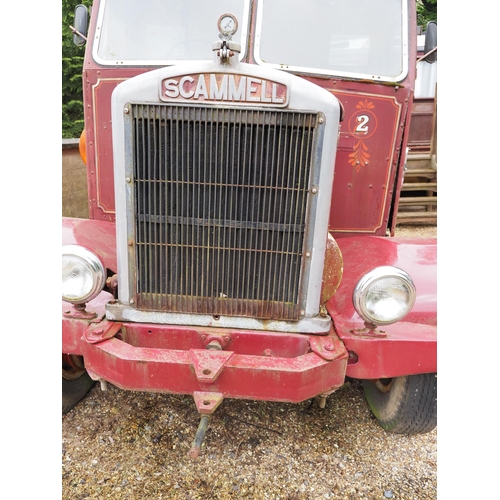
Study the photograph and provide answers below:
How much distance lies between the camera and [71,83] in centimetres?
975

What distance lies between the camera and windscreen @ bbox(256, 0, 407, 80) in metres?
2.78

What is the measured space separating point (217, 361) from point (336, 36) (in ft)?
7.56

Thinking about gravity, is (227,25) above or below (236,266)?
above

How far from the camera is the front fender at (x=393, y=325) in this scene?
6.83 ft

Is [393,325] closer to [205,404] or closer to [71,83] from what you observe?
[205,404]

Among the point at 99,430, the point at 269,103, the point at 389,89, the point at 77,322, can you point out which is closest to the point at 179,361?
the point at 77,322

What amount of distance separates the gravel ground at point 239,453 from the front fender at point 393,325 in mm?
724

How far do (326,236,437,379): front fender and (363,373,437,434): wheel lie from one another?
330mm

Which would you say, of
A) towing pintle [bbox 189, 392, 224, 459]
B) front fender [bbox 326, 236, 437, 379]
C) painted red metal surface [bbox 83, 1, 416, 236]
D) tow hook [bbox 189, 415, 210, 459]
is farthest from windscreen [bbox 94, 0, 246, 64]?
tow hook [bbox 189, 415, 210, 459]

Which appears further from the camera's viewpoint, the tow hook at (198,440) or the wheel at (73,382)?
the wheel at (73,382)

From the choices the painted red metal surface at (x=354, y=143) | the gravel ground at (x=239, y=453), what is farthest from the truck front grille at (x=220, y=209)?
the painted red metal surface at (x=354, y=143)

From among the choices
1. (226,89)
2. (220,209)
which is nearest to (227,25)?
(226,89)

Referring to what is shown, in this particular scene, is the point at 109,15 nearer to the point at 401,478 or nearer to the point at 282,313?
the point at 282,313

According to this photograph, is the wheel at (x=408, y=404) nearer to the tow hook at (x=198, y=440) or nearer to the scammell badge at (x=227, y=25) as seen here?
the tow hook at (x=198, y=440)
